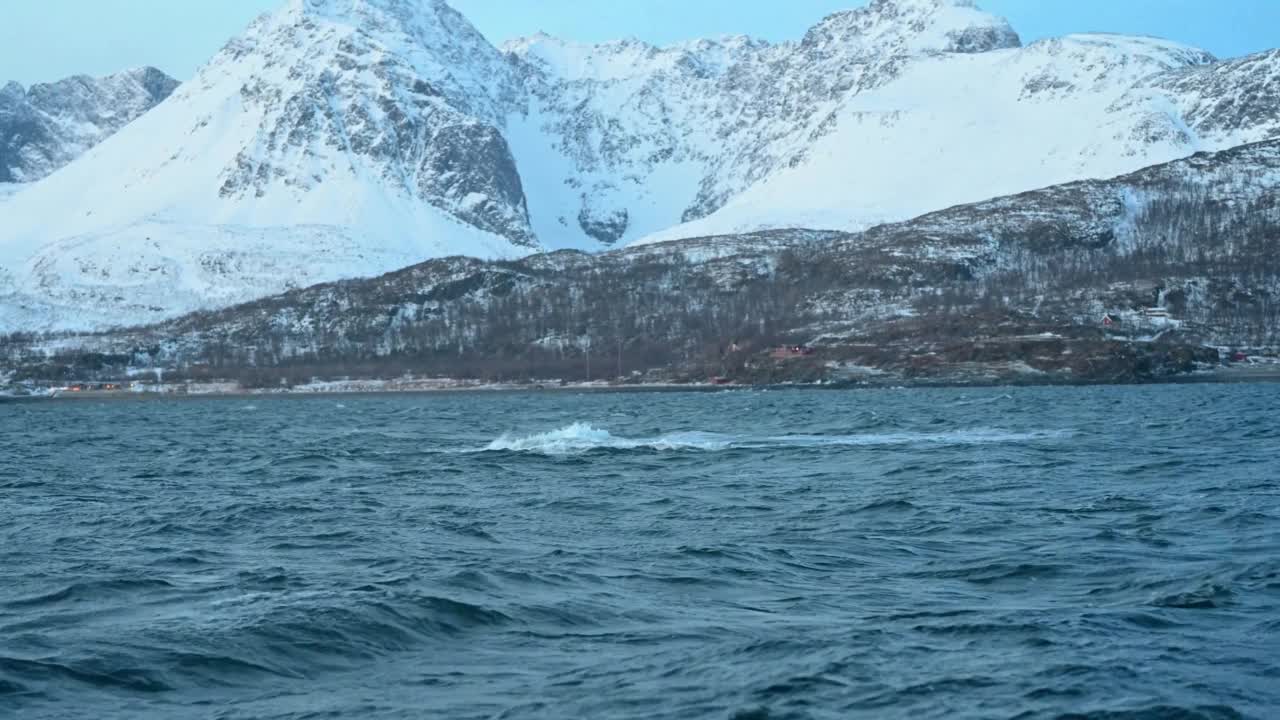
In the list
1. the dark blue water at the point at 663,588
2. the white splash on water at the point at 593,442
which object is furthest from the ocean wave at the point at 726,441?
the dark blue water at the point at 663,588

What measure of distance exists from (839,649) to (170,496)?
2970cm

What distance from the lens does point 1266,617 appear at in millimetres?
20891

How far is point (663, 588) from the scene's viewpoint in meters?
24.8

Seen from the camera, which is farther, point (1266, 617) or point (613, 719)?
point (1266, 617)

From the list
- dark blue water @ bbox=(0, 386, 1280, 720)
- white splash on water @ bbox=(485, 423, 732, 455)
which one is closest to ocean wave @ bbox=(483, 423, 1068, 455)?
white splash on water @ bbox=(485, 423, 732, 455)

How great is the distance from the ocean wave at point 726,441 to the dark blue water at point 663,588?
6.10 metres

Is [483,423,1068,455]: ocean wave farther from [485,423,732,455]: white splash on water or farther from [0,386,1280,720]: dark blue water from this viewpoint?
[0,386,1280,720]: dark blue water

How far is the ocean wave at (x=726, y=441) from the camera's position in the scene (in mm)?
59188

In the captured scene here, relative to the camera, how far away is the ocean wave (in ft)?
194

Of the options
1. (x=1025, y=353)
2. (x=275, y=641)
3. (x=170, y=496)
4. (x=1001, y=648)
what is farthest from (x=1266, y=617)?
(x=1025, y=353)

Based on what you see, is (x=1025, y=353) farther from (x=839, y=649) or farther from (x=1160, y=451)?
(x=839, y=649)

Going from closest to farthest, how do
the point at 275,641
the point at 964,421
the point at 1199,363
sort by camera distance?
the point at 275,641
the point at 964,421
the point at 1199,363

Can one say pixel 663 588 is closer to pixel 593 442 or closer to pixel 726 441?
pixel 726 441

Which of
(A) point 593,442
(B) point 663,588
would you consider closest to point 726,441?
(A) point 593,442
